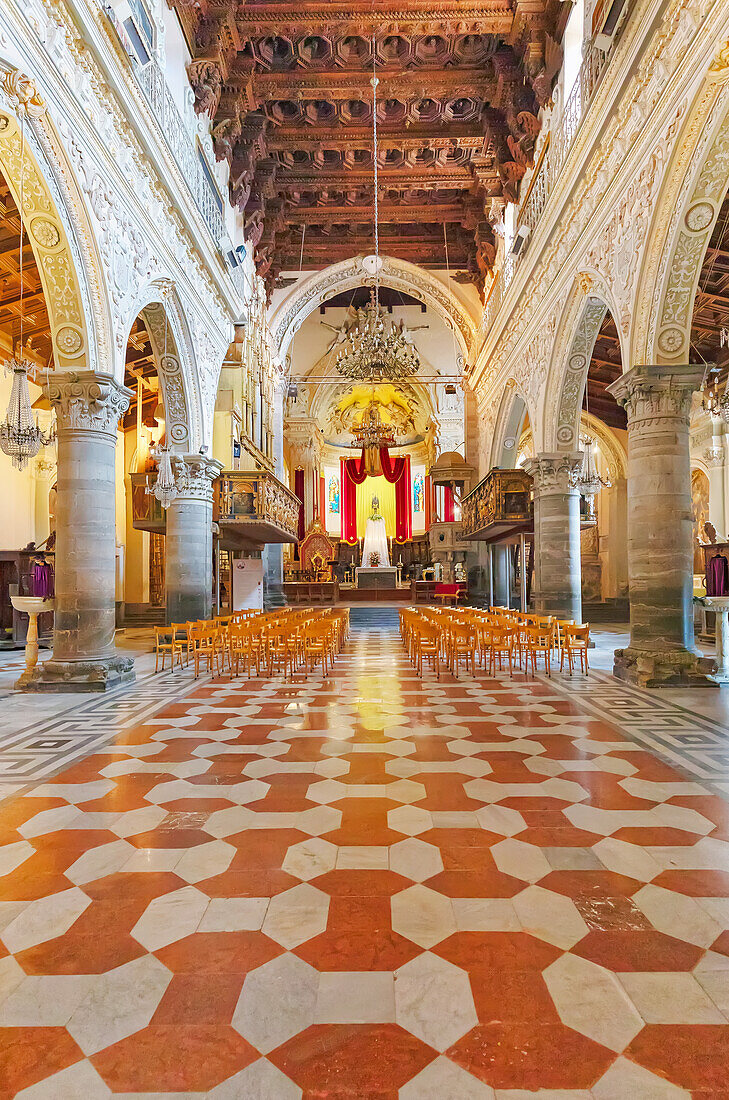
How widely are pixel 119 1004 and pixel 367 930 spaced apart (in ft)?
3.09

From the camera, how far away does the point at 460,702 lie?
23.8 feet

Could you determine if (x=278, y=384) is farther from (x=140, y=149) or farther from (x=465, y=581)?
(x=140, y=149)

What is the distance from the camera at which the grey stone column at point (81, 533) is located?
805cm

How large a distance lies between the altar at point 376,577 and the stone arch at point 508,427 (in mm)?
12012

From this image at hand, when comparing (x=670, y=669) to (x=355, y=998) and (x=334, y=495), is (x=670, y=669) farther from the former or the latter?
(x=334, y=495)

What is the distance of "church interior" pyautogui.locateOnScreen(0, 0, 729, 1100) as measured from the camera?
2.13m

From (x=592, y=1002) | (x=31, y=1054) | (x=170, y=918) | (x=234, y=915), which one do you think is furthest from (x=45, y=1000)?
(x=592, y=1002)

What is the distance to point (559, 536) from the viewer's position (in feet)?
43.0

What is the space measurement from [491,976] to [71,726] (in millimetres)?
5110

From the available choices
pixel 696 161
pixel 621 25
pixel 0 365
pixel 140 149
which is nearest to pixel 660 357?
pixel 696 161

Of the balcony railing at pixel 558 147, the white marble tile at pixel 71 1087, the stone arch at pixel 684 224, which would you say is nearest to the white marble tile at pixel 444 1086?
the white marble tile at pixel 71 1087

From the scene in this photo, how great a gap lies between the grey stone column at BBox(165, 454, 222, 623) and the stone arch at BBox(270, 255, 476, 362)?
37.0ft

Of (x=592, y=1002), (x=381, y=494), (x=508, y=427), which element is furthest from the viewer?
(x=381, y=494)

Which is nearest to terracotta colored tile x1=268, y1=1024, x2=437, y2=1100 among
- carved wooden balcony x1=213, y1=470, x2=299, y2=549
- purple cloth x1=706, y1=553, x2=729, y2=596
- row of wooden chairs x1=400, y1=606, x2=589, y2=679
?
row of wooden chairs x1=400, y1=606, x2=589, y2=679
